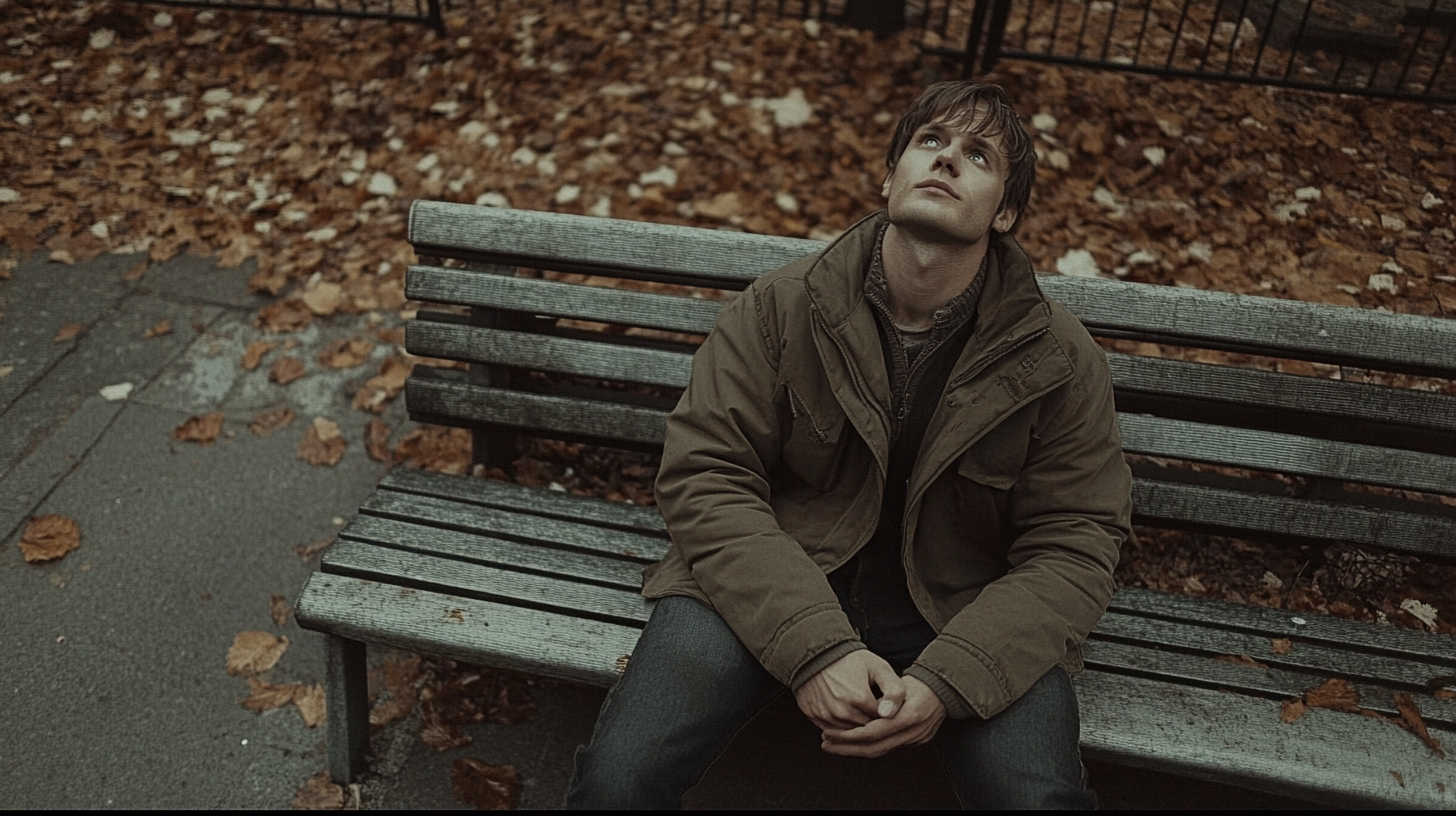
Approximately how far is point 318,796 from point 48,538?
1332 millimetres

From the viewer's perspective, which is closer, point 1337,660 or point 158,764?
point 1337,660

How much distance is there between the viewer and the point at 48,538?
10.2ft

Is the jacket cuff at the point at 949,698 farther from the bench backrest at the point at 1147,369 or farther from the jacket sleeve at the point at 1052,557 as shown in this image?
the bench backrest at the point at 1147,369

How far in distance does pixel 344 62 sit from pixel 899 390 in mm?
4026

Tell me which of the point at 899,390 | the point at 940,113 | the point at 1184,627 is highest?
the point at 940,113

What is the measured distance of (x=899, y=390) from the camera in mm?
2230

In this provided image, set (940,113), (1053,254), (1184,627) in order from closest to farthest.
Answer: (940,113)
(1184,627)
(1053,254)

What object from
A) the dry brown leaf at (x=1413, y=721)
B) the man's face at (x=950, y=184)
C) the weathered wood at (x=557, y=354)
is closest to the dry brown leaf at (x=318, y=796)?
the weathered wood at (x=557, y=354)

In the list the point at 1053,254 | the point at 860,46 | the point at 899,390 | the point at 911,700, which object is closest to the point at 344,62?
the point at 860,46

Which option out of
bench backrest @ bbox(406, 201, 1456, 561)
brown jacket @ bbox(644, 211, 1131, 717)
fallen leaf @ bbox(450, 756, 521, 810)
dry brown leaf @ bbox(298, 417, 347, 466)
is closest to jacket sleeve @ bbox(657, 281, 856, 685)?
brown jacket @ bbox(644, 211, 1131, 717)

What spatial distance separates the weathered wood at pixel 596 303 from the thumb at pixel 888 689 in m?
1.08

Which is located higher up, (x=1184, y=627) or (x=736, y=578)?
(x=736, y=578)

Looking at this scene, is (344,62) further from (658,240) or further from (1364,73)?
(1364,73)

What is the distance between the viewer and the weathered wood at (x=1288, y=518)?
254 cm
